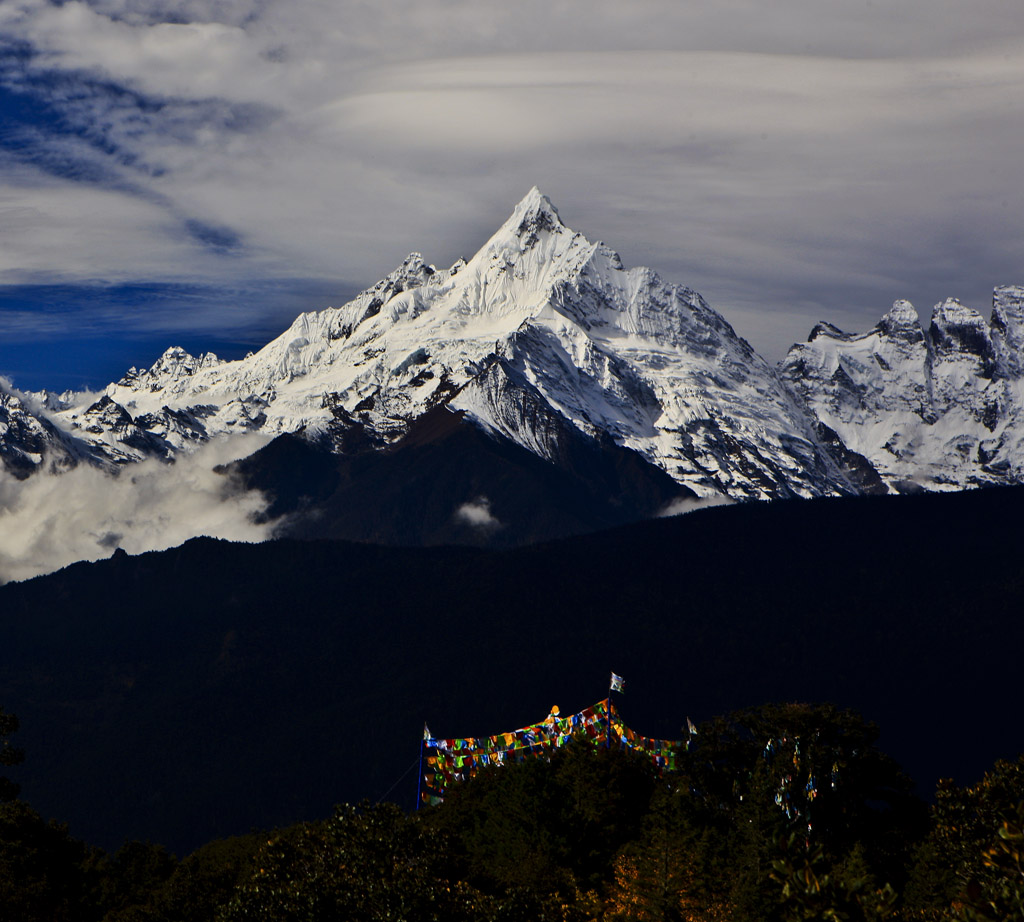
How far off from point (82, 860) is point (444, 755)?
3724 cm

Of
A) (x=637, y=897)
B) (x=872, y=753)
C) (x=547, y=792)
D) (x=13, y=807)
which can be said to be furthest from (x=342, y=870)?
(x=872, y=753)

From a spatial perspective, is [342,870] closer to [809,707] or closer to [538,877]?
[538,877]

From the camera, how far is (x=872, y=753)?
118000 mm

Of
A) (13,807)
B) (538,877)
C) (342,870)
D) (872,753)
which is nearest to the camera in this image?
(342,870)

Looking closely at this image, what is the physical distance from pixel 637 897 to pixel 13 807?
4799cm

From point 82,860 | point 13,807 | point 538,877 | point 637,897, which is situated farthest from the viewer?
point 82,860

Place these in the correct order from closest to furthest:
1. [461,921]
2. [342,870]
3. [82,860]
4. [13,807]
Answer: [461,921], [342,870], [13,807], [82,860]

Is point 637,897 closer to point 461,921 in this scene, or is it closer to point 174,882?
point 461,921

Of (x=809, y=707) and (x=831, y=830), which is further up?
(x=809, y=707)

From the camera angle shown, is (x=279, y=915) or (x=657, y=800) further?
(x=657, y=800)

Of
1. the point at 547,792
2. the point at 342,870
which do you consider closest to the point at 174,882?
the point at 547,792

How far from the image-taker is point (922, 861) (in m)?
90.6

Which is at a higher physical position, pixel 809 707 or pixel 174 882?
pixel 809 707

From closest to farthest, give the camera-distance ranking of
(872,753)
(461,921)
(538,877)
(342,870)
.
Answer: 1. (461,921)
2. (342,870)
3. (538,877)
4. (872,753)
